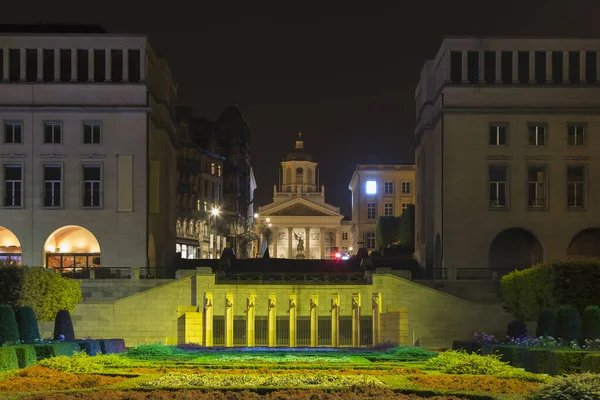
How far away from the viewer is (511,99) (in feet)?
275

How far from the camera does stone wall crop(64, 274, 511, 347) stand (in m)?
64.9

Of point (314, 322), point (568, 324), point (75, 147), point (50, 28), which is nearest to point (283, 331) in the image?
point (314, 322)

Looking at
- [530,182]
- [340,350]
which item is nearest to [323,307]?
[340,350]

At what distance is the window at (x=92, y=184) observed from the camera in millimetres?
82625

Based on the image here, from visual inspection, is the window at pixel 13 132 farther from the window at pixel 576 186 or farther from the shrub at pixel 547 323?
the shrub at pixel 547 323

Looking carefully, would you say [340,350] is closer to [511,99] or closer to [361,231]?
[511,99]

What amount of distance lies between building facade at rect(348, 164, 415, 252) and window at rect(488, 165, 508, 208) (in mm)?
88298

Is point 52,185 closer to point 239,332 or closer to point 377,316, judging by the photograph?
point 239,332

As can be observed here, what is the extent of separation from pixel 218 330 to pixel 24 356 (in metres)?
27.3

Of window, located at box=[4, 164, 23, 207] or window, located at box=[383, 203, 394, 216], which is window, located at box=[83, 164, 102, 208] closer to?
window, located at box=[4, 164, 23, 207]

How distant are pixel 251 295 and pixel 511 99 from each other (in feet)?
99.5

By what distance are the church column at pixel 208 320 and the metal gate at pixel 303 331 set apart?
534 centimetres

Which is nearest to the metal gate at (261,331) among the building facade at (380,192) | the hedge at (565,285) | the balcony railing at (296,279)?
the balcony railing at (296,279)

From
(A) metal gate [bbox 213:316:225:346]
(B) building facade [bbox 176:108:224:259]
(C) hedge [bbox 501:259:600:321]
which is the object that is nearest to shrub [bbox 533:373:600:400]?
(C) hedge [bbox 501:259:600:321]
